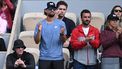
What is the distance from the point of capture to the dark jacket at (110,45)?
8.04 meters

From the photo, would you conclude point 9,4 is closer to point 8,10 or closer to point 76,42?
point 8,10

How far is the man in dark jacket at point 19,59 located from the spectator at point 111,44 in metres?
1.16

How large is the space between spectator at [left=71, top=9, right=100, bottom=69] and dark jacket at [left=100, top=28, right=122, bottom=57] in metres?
0.13

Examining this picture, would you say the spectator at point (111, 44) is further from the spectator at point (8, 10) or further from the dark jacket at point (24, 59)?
the spectator at point (8, 10)

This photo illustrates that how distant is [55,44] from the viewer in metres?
8.08

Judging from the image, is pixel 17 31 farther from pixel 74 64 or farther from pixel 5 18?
pixel 74 64

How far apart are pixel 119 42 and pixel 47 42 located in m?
1.15

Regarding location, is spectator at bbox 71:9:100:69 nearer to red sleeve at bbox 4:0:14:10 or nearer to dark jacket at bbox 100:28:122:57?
dark jacket at bbox 100:28:122:57

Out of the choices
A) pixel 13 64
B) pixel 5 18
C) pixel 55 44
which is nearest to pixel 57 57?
pixel 55 44

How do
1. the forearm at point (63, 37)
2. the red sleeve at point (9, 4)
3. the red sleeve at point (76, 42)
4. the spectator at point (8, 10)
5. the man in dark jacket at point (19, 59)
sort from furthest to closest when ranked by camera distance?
the red sleeve at point (9, 4) < the spectator at point (8, 10) < the red sleeve at point (76, 42) < the forearm at point (63, 37) < the man in dark jacket at point (19, 59)

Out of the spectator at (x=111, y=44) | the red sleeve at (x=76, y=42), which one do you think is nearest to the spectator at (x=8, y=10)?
the red sleeve at (x=76, y=42)

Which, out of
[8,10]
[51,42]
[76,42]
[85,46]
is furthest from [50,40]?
[8,10]

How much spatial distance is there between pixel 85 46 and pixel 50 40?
58 cm

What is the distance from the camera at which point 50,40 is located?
8.08 meters
